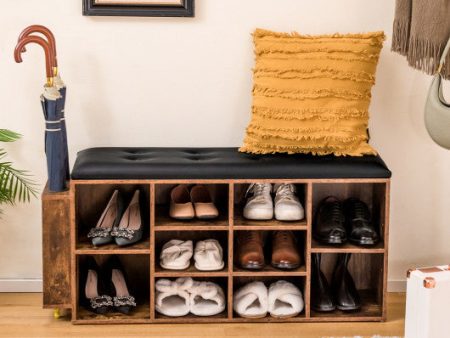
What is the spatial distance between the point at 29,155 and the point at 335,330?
1331 mm

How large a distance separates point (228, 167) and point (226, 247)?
0.44m

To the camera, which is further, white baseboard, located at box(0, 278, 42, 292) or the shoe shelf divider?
white baseboard, located at box(0, 278, 42, 292)

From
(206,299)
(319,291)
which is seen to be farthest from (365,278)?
(206,299)

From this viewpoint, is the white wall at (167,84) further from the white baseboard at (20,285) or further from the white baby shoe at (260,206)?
the white baby shoe at (260,206)

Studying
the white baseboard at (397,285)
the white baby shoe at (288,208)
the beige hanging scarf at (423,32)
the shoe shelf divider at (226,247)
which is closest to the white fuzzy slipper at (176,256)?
the shoe shelf divider at (226,247)

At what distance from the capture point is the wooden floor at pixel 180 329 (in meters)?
2.93

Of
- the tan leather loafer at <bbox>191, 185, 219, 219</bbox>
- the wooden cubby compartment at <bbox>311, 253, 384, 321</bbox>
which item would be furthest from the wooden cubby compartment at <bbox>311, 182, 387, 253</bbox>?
the tan leather loafer at <bbox>191, 185, 219, 219</bbox>

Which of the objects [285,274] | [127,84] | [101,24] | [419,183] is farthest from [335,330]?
[101,24]

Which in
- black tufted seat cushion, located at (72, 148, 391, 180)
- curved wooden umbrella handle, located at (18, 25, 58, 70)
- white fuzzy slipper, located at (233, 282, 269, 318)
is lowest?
white fuzzy slipper, located at (233, 282, 269, 318)

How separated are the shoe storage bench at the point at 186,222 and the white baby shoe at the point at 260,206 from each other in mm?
27

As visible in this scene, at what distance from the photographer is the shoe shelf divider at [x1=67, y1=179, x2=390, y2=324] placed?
2955 mm

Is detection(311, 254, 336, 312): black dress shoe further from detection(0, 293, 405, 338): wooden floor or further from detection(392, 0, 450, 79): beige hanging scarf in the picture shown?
detection(392, 0, 450, 79): beige hanging scarf

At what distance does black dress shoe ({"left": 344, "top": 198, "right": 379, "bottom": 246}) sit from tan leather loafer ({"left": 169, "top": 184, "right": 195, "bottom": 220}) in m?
0.58

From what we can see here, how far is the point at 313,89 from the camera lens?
2971 mm
